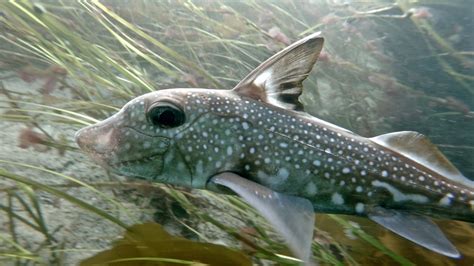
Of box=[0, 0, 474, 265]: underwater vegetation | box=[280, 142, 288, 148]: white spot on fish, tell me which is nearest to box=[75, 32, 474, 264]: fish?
box=[280, 142, 288, 148]: white spot on fish

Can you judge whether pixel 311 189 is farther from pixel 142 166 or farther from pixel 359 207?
pixel 142 166

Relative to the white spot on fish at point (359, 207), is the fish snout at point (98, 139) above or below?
above

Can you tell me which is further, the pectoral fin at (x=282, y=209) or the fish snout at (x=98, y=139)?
the fish snout at (x=98, y=139)

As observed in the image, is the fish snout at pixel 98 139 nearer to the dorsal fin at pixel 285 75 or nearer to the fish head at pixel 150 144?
the fish head at pixel 150 144

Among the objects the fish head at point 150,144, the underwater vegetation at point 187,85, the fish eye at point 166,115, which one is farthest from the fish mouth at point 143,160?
the underwater vegetation at point 187,85

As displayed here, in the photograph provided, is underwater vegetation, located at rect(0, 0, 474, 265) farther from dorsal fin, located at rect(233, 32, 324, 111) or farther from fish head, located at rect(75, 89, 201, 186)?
dorsal fin, located at rect(233, 32, 324, 111)

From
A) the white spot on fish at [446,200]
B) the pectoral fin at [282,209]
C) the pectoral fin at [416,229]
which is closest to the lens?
the pectoral fin at [282,209]

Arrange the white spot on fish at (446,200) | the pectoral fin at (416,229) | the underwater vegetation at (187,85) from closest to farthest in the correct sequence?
the pectoral fin at (416,229) < the white spot on fish at (446,200) < the underwater vegetation at (187,85)

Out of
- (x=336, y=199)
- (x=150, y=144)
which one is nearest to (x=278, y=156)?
(x=336, y=199)
